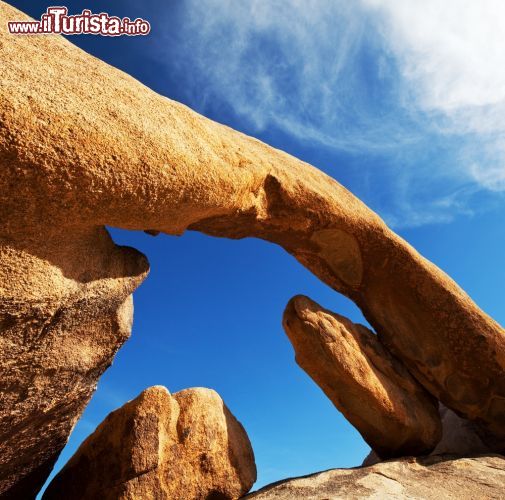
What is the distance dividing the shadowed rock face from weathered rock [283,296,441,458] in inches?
42.0

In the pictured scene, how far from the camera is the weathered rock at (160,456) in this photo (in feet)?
11.9

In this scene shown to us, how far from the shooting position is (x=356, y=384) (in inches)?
192

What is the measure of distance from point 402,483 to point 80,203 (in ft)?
11.7

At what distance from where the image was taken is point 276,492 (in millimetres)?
3939

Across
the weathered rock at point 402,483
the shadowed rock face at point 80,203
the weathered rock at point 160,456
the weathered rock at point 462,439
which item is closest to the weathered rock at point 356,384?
the weathered rock at point 402,483

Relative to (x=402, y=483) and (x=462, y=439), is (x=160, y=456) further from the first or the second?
(x=462, y=439)

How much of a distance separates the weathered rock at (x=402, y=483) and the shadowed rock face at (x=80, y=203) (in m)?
1.93

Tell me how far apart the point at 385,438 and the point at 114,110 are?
4.27 metres

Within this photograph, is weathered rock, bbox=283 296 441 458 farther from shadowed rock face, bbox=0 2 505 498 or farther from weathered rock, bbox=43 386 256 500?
weathered rock, bbox=43 386 256 500

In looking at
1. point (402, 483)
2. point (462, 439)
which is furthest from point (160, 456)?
point (462, 439)

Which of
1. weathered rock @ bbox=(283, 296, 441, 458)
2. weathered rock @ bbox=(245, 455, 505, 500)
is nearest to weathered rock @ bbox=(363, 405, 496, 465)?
weathered rock @ bbox=(283, 296, 441, 458)

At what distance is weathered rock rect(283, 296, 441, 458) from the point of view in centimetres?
493

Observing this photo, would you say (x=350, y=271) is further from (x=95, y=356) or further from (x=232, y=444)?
(x=95, y=356)

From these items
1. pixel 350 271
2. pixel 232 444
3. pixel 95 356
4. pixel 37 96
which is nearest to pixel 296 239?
pixel 350 271
